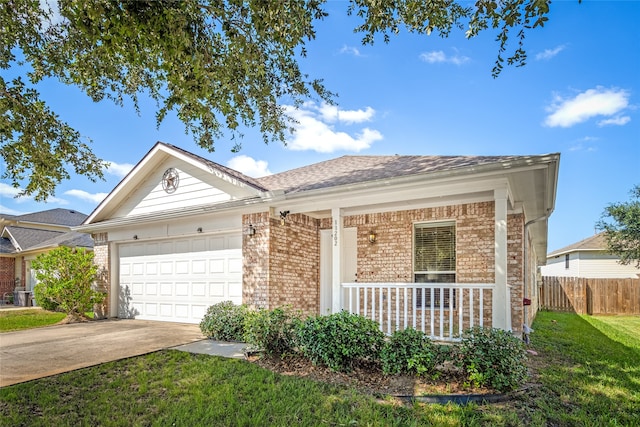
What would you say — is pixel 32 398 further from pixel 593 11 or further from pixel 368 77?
pixel 593 11

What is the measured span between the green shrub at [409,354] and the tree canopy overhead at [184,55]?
156 inches

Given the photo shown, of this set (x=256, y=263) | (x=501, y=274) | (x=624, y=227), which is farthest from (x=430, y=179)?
(x=624, y=227)

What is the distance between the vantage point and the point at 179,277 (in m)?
10.1

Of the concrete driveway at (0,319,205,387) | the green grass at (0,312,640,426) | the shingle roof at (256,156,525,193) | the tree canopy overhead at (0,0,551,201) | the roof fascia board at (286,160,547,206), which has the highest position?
the tree canopy overhead at (0,0,551,201)

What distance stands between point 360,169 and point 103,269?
8.65 meters

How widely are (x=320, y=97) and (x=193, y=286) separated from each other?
6.10 meters

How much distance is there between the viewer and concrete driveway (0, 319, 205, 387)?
5.64 meters

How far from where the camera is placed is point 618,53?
8.27 metres

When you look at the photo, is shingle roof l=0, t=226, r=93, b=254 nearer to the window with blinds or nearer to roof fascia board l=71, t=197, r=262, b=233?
roof fascia board l=71, t=197, r=262, b=233

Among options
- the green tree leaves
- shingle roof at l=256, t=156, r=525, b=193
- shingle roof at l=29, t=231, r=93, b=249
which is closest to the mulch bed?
shingle roof at l=256, t=156, r=525, b=193

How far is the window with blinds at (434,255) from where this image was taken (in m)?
7.91

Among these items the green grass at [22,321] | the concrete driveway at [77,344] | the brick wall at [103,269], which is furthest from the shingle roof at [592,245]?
the green grass at [22,321]

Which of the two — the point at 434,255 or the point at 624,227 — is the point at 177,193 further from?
the point at 624,227

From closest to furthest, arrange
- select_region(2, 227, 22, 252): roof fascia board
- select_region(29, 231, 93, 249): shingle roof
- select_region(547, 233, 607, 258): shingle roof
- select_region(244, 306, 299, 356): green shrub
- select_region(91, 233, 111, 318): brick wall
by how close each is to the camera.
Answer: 1. select_region(244, 306, 299, 356): green shrub
2. select_region(91, 233, 111, 318): brick wall
3. select_region(29, 231, 93, 249): shingle roof
4. select_region(2, 227, 22, 252): roof fascia board
5. select_region(547, 233, 607, 258): shingle roof
